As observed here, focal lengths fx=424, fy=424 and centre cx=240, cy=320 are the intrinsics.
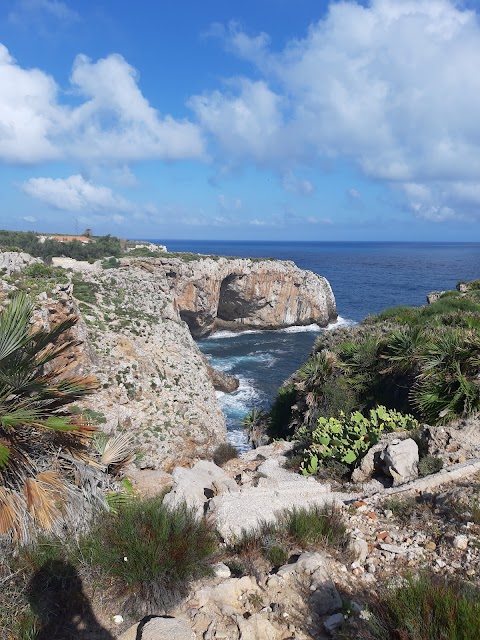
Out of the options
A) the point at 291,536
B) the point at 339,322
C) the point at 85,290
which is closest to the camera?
the point at 291,536

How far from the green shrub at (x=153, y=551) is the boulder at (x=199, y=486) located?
1.68 meters

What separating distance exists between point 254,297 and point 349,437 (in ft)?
161

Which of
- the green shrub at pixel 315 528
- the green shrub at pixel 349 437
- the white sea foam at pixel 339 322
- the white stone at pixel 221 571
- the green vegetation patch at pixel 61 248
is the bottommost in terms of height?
the white sea foam at pixel 339 322

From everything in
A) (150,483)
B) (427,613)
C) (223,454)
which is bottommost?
(223,454)

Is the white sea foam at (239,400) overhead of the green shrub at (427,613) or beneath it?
beneath

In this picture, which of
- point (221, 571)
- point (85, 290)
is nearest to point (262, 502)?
point (221, 571)

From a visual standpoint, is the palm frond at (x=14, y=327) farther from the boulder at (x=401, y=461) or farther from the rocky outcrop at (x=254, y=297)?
the rocky outcrop at (x=254, y=297)

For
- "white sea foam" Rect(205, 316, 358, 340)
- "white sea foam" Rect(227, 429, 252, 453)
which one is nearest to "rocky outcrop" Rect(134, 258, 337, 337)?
"white sea foam" Rect(205, 316, 358, 340)

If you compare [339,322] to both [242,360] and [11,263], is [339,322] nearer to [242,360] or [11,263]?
[242,360]

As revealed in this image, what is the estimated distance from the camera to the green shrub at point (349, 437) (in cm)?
835

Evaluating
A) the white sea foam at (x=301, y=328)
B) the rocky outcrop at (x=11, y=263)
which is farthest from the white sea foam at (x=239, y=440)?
the white sea foam at (x=301, y=328)

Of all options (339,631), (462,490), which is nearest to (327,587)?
(339,631)

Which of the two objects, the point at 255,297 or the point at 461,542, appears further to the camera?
the point at 255,297

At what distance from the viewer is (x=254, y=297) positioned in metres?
57.8
